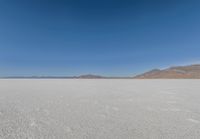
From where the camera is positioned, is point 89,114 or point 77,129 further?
point 89,114

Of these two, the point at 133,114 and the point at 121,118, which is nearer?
the point at 121,118

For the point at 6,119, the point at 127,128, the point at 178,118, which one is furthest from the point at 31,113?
the point at 178,118

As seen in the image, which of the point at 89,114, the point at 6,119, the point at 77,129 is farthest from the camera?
the point at 89,114

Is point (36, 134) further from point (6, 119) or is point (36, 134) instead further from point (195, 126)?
point (195, 126)

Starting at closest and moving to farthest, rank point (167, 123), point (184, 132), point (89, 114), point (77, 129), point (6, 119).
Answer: point (184, 132) → point (77, 129) → point (167, 123) → point (6, 119) → point (89, 114)

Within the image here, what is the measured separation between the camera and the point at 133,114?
2.39 metres

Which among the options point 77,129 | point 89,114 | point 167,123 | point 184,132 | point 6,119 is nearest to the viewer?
point 184,132

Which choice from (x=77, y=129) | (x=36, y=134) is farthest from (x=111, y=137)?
(x=36, y=134)

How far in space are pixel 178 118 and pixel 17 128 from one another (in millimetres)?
2440

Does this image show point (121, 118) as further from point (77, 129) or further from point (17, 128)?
point (17, 128)

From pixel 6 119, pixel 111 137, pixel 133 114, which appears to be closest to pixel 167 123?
pixel 133 114

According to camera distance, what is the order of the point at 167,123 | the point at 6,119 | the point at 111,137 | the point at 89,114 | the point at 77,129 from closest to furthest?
the point at 111,137, the point at 77,129, the point at 167,123, the point at 6,119, the point at 89,114

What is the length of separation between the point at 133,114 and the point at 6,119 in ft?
7.02

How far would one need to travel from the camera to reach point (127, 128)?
1.78 m
